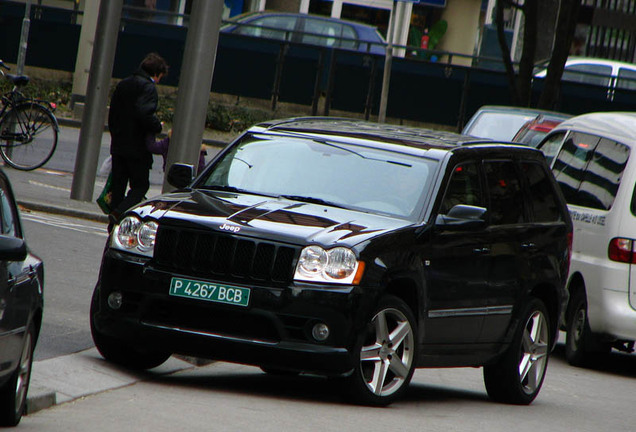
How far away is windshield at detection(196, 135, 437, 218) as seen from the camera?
350 inches

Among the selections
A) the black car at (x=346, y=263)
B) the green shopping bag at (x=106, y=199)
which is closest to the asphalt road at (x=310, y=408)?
the black car at (x=346, y=263)

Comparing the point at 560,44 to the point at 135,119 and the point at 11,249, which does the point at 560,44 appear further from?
the point at 11,249

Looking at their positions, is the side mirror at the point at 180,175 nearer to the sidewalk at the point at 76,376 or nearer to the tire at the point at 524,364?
the sidewalk at the point at 76,376

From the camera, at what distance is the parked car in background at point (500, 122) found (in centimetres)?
1872

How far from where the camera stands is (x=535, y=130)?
58.2 feet

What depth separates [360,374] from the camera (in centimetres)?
815

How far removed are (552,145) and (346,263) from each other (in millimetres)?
6253

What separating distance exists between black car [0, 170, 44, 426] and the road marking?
857 centimetres

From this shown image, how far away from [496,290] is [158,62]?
19.0ft

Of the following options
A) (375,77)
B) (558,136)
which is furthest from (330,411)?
(375,77)

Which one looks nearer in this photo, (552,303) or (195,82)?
→ (552,303)

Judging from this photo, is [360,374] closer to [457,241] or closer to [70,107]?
[457,241]

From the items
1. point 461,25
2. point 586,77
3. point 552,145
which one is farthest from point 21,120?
point 461,25

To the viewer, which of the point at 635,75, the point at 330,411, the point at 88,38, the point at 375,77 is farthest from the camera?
the point at 635,75
